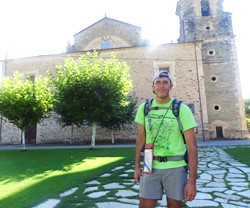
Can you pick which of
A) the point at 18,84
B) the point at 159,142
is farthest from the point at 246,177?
the point at 18,84

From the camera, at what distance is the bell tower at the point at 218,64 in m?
18.3

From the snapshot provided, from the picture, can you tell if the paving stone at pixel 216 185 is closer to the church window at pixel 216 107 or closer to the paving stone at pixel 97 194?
the paving stone at pixel 97 194

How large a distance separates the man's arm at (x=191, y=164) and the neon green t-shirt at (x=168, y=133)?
67mm

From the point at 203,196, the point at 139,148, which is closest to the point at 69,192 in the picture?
the point at 139,148

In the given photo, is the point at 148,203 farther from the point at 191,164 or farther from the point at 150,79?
the point at 150,79

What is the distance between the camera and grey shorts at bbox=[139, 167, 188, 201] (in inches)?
77.3

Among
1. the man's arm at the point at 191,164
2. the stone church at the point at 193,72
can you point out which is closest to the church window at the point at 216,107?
the stone church at the point at 193,72

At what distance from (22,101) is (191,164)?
34.9ft

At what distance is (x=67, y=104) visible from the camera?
37.1 ft

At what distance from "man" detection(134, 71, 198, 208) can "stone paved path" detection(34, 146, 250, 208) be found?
135cm

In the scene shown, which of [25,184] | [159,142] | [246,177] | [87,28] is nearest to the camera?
[159,142]

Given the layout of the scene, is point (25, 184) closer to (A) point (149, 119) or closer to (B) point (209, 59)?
(A) point (149, 119)

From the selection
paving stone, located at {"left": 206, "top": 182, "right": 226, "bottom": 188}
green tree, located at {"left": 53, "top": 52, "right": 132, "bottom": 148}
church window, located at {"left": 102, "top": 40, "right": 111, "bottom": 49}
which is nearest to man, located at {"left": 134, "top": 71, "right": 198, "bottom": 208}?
paving stone, located at {"left": 206, "top": 182, "right": 226, "bottom": 188}

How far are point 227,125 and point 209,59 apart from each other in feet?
20.9
